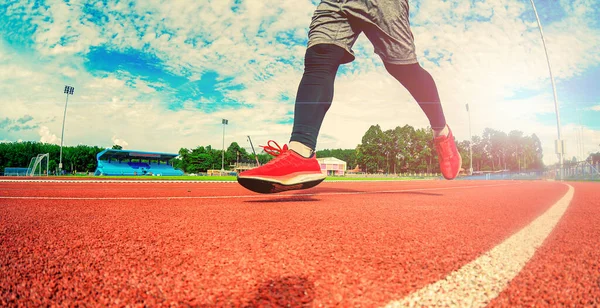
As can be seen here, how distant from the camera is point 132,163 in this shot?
45.4 m

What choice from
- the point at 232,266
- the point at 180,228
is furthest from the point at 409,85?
the point at 232,266

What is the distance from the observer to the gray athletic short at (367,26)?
2602mm

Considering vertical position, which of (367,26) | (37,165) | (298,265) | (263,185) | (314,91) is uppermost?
(367,26)

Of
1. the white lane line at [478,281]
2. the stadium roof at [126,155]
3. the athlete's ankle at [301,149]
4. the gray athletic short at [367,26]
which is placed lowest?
the white lane line at [478,281]

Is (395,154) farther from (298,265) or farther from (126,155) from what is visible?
(298,265)

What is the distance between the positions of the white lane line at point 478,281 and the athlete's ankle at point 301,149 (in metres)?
1.63

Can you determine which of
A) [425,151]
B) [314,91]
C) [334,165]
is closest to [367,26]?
[314,91]

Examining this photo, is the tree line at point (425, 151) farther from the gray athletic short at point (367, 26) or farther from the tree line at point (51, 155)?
the tree line at point (51, 155)

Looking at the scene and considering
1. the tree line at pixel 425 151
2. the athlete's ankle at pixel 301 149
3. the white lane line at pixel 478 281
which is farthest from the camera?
the tree line at pixel 425 151

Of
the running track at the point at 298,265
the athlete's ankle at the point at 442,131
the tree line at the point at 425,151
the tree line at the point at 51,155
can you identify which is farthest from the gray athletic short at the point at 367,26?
the tree line at the point at 51,155

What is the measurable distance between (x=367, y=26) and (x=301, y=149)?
116 cm

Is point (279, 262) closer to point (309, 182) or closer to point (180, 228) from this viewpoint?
point (180, 228)

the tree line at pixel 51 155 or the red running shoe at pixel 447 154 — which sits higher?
the tree line at pixel 51 155

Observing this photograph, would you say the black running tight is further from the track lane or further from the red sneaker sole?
the track lane
